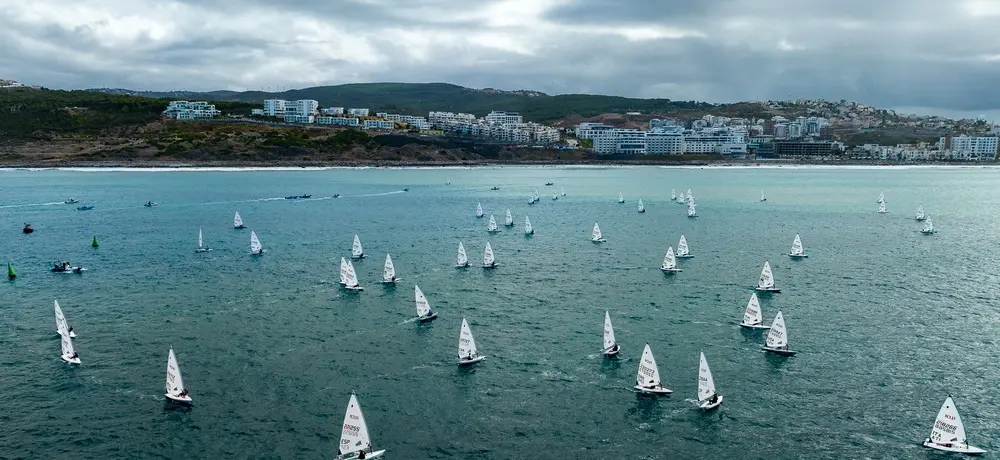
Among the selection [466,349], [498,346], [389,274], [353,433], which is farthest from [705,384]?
[389,274]

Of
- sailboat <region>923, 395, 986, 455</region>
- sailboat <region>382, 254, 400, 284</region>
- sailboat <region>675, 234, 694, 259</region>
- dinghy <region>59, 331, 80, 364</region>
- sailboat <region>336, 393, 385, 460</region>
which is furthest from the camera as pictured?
sailboat <region>675, 234, 694, 259</region>

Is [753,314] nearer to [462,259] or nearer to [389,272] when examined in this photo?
[389,272]

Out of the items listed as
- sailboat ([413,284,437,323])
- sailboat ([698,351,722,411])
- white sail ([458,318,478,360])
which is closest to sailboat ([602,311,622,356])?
white sail ([458,318,478,360])

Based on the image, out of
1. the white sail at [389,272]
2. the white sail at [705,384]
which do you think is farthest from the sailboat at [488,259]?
the white sail at [705,384]

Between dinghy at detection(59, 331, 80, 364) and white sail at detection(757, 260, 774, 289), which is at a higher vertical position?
white sail at detection(757, 260, 774, 289)

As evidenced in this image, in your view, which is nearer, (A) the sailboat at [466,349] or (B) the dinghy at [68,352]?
(B) the dinghy at [68,352]

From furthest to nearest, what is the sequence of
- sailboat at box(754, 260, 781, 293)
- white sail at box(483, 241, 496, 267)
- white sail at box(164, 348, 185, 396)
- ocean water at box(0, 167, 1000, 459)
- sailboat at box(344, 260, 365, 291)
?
white sail at box(483, 241, 496, 267) < sailboat at box(344, 260, 365, 291) < sailboat at box(754, 260, 781, 293) < white sail at box(164, 348, 185, 396) < ocean water at box(0, 167, 1000, 459)

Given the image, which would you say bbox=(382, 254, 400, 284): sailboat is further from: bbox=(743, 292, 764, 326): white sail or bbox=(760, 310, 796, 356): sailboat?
bbox=(760, 310, 796, 356): sailboat

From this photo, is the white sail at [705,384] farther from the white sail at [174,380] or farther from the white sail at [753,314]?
the white sail at [174,380]

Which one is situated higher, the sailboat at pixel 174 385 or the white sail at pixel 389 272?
the white sail at pixel 389 272
